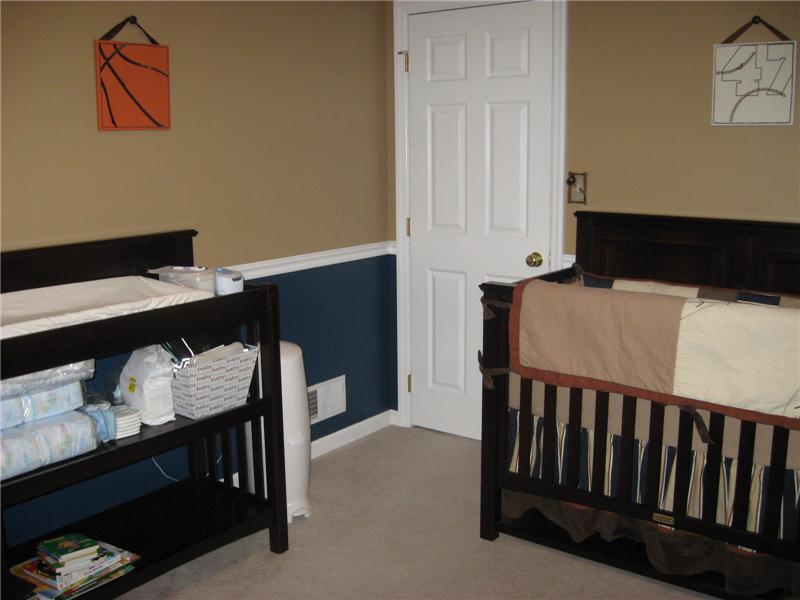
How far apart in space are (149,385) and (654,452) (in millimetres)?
1429

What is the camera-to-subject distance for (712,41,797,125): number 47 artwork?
2779 mm

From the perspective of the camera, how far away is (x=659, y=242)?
312 cm

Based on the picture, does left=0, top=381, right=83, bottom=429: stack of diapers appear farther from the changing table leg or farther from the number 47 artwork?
the number 47 artwork

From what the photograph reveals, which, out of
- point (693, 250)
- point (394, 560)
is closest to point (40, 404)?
point (394, 560)

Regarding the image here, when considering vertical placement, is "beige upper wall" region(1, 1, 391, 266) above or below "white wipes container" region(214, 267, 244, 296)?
above

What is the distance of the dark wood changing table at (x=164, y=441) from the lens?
2100 millimetres

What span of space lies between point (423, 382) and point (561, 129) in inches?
50.7

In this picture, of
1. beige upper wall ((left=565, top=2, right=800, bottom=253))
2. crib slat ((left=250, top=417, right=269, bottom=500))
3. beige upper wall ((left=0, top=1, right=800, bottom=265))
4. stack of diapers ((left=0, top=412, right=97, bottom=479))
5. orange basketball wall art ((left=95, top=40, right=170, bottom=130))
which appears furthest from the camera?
beige upper wall ((left=565, top=2, right=800, bottom=253))

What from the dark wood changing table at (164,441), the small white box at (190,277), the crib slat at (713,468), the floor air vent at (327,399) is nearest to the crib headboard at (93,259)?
the dark wood changing table at (164,441)

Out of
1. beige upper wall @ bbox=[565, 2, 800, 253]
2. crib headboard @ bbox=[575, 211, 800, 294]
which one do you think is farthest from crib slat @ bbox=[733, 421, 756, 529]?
beige upper wall @ bbox=[565, 2, 800, 253]

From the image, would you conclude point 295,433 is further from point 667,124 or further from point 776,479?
point 667,124

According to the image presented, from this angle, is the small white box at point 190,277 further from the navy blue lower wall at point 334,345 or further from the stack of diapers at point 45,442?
the stack of diapers at point 45,442

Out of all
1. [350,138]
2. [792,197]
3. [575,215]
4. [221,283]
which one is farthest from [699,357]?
[350,138]

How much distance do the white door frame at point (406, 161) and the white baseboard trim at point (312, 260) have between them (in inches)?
3.9
